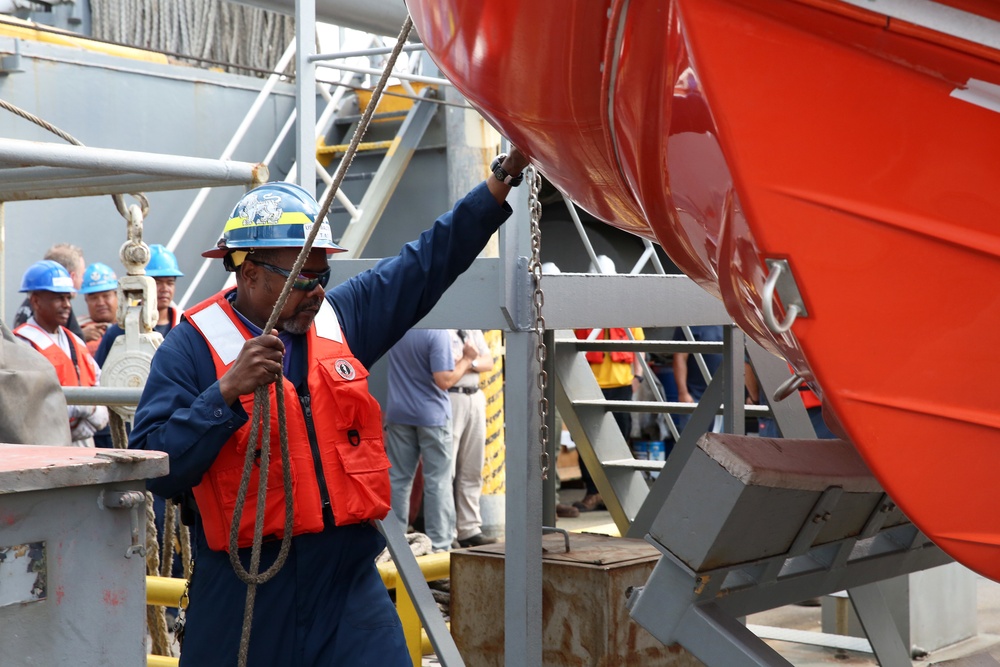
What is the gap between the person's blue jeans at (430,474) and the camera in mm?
7266

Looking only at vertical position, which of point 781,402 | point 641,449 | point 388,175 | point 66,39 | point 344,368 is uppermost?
point 66,39

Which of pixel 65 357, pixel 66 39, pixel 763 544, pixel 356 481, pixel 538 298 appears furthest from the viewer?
pixel 66 39

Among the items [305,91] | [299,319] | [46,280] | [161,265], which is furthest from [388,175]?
[299,319]

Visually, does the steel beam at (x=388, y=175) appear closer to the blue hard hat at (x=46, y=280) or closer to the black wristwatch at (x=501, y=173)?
the blue hard hat at (x=46, y=280)

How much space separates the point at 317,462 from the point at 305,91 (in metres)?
1.94

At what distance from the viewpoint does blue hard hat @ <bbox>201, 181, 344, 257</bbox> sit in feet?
Answer: 10.0

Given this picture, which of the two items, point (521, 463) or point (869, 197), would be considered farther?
point (521, 463)

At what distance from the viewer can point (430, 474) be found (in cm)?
734

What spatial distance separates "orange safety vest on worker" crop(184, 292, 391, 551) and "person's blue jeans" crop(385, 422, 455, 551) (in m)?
4.20

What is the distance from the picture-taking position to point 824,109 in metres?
2.23

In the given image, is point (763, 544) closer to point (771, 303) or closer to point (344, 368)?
point (771, 303)

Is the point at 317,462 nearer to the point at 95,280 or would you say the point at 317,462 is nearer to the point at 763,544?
the point at 763,544

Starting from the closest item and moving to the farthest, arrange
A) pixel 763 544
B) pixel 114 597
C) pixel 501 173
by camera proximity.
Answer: pixel 114 597, pixel 763 544, pixel 501 173

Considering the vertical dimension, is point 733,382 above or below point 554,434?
above
